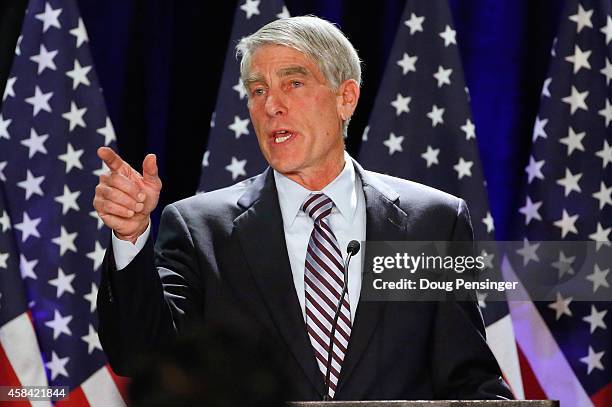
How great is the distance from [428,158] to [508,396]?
58.8 inches

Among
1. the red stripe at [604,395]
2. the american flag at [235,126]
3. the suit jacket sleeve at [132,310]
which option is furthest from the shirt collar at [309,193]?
the red stripe at [604,395]

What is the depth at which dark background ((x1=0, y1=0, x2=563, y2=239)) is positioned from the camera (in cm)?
390

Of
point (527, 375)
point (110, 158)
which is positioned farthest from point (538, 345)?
point (110, 158)

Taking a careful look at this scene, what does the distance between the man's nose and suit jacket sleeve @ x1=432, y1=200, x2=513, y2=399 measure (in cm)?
72

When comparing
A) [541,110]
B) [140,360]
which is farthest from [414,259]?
[140,360]

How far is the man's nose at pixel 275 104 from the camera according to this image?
281cm

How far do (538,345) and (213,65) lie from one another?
1.73 meters

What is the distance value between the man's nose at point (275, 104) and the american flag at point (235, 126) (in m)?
0.94

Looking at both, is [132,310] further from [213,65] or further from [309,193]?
[213,65]

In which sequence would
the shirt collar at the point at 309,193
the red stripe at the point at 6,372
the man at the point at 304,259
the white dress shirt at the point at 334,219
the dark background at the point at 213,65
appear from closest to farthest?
the man at the point at 304,259, the white dress shirt at the point at 334,219, the shirt collar at the point at 309,193, the red stripe at the point at 6,372, the dark background at the point at 213,65

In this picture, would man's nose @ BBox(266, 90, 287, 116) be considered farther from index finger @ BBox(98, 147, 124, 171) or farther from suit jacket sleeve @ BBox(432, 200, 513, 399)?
index finger @ BBox(98, 147, 124, 171)

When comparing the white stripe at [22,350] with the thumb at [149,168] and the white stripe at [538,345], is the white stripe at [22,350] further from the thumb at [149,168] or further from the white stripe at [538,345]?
the white stripe at [538,345]

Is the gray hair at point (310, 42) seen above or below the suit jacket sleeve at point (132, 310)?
above

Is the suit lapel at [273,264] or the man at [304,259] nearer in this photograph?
the man at [304,259]
